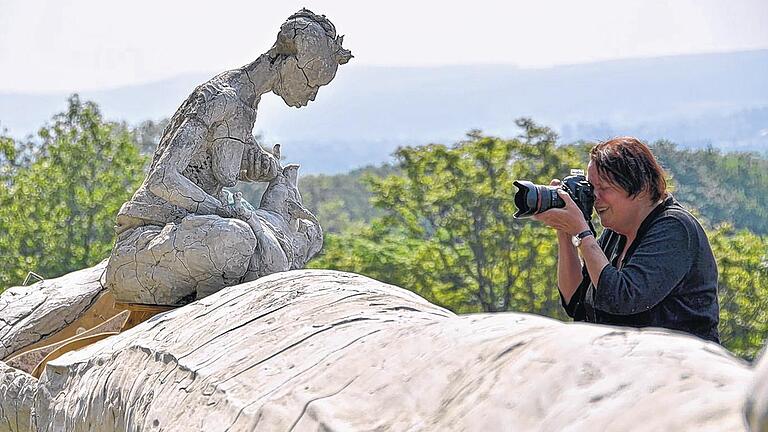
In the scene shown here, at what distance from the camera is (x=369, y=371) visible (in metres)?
3.04

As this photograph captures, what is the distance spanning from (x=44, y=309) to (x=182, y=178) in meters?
1.03

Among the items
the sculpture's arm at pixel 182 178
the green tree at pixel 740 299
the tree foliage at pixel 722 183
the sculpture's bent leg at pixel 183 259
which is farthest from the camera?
the tree foliage at pixel 722 183

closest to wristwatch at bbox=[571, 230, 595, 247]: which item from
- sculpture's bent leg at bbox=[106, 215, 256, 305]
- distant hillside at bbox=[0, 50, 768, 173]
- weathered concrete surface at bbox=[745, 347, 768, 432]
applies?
sculpture's bent leg at bbox=[106, 215, 256, 305]

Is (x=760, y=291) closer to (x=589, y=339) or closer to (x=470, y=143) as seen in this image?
(x=470, y=143)

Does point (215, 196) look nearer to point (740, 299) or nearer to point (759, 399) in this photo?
point (759, 399)

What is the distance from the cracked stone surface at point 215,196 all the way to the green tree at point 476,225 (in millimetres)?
13909

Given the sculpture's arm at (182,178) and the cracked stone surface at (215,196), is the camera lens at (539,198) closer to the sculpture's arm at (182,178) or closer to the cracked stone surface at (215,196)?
the cracked stone surface at (215,196)

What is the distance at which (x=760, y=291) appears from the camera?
19.2 metres

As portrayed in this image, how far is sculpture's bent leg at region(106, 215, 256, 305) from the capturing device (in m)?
5.05

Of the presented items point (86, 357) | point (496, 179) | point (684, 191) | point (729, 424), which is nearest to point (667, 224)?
point (729, 424)

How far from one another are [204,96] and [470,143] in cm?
1459

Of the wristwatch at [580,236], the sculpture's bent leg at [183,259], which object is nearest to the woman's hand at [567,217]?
the wristwatch at [580,236]

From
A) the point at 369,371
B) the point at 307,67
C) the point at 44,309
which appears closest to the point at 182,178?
the point at 307,67

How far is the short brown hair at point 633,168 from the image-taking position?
3812 mm
